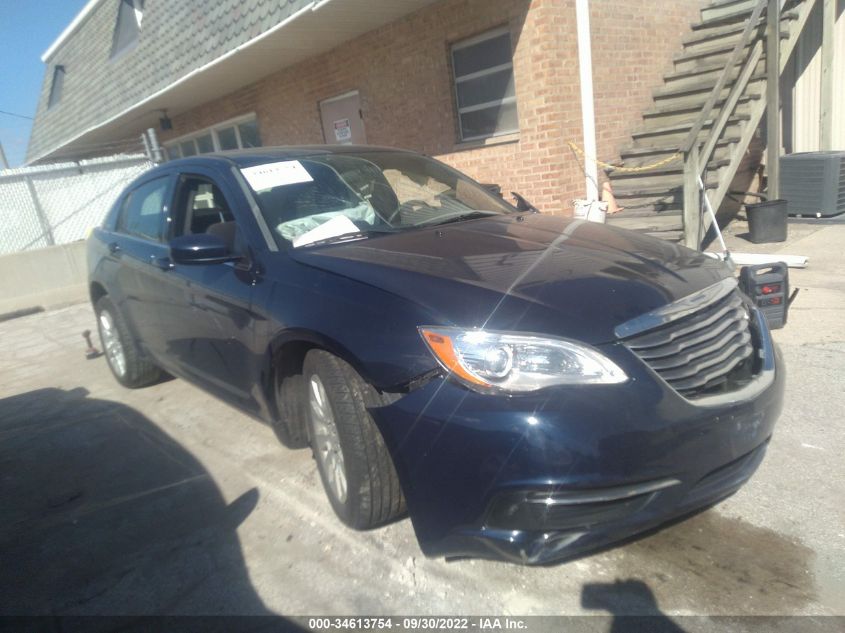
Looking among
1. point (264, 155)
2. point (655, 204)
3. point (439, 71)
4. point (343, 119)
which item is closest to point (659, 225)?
point (655, 204)

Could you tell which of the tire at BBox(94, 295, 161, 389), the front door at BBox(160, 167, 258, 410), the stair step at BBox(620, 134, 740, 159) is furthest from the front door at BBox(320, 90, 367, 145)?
the front door at BBox(160, 167, 258, 410)

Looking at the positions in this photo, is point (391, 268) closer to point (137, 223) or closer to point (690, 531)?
point (690, 531)

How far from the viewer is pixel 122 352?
5145 millimetres

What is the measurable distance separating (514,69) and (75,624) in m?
6.98

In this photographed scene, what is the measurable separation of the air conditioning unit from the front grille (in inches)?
261

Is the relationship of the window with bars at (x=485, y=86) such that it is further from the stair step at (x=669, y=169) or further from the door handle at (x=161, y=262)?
the door handle at (x=161, y=262)

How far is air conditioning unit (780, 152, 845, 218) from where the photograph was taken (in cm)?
805

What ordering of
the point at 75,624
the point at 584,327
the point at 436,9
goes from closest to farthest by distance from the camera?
1. the point at 584,327
2. the point at 75,624
3. the point at 436,9

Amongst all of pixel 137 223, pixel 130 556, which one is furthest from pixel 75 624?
pixel 137 223

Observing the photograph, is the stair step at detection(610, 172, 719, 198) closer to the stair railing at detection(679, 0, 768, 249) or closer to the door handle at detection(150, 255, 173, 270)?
the stair railing at detection(679, 0, 768, 249)

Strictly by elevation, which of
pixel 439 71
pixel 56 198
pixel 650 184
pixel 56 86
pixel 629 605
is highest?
pixel 56 86

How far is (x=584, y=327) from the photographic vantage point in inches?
88.7

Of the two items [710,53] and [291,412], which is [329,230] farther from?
[710,53]

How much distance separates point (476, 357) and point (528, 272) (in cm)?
55
